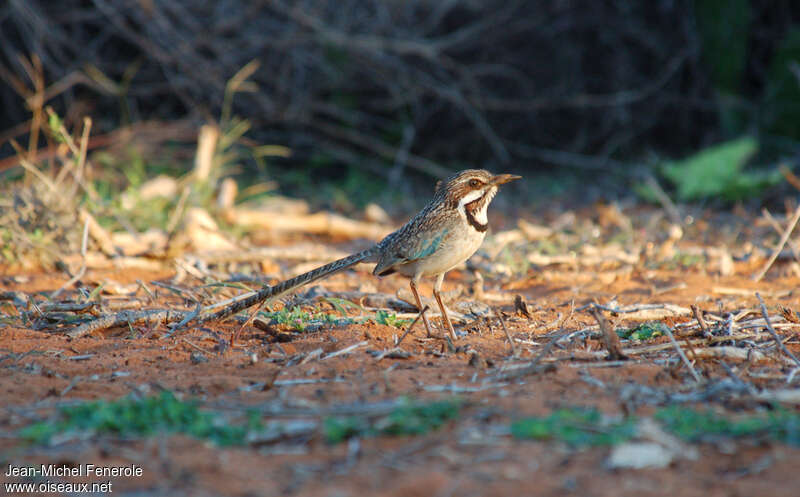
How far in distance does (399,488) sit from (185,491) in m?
0.65

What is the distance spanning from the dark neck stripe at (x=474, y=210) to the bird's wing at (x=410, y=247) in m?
0.21

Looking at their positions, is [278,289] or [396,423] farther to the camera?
[278,289]

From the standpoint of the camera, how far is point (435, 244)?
4629 millimetres

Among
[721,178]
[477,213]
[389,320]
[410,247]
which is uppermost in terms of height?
[721,178]

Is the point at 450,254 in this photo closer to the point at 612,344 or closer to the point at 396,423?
the point at 612,344

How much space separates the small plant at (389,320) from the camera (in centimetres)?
455

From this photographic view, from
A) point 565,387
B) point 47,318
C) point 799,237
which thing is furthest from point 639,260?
point 47,318

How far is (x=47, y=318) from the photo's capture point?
15.0 feet

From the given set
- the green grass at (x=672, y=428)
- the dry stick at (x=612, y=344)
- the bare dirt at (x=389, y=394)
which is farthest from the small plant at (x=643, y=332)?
the green grass at (x=672, y=428)

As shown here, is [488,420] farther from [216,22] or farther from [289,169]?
[289,169]

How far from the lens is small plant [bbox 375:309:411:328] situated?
4.55 metres

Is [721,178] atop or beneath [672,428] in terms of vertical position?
atop

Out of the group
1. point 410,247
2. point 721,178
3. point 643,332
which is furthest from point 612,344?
point 721,178

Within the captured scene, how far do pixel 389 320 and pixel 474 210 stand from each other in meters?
0.88
